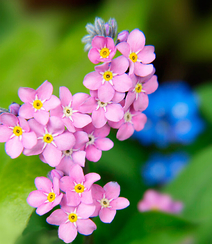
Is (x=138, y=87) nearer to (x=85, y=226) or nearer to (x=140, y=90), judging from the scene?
(x=140, y=90)

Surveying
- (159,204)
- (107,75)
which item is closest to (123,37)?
(107,75)

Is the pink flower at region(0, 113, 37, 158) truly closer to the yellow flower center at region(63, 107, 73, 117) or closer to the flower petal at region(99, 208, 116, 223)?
the yellow flower center at region(63, 107, 73, 117)

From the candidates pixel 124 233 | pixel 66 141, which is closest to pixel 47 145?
pixel 66 141

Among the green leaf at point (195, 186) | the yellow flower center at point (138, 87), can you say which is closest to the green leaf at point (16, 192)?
the yellow flower center at point (138, 87)

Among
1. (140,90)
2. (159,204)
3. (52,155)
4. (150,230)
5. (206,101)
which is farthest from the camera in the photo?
(206,101)

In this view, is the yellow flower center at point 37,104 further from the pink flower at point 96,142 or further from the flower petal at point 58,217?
the flower petal at point 58,217

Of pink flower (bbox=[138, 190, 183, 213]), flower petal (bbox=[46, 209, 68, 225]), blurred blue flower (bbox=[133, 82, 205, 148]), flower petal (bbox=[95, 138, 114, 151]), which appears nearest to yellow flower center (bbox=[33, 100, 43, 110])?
flower petal (bbox=[95, 138, 114, 151])
